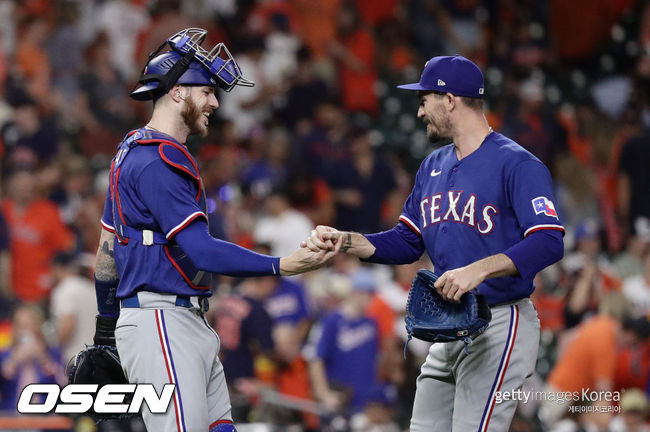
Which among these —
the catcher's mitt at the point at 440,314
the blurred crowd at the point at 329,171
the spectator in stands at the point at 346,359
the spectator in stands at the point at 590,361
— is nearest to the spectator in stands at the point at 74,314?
the blurred crowd at the point at 329,171

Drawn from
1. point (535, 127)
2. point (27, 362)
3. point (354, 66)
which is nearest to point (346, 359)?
point (27, 362)

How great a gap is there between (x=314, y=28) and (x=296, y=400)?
5993 millimetres

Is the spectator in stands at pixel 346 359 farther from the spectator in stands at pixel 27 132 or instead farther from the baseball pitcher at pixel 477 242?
the spectator in stands at pixel 27 132

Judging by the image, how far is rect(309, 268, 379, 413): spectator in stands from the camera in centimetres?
884

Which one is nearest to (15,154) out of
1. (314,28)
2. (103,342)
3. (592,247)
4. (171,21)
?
(171,21)

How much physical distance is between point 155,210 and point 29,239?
6522 millimetres

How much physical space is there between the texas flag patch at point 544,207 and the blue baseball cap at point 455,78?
66 cm

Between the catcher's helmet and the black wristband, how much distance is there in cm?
106

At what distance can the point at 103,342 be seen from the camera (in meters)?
5.01

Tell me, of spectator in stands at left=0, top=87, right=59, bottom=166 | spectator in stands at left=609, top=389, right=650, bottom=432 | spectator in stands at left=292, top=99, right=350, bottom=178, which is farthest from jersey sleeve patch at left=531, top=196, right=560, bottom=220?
spectator in stands at left=0, top=87, right=59, bottom=166

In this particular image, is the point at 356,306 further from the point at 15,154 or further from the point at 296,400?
the point at 15,154

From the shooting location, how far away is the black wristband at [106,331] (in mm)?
5000

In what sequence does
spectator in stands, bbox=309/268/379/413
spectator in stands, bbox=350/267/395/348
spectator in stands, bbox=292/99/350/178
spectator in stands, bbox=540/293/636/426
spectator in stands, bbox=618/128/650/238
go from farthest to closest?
spectator in stands, bbox=292/99/350/178 < spectator in stands, bbox=618/128/650/238 < spectator in stands, bbox=350/267/395/348 < spectator in stands, bbox=309/268/379/413 < spectator in stands, bbox=540/293/636/426

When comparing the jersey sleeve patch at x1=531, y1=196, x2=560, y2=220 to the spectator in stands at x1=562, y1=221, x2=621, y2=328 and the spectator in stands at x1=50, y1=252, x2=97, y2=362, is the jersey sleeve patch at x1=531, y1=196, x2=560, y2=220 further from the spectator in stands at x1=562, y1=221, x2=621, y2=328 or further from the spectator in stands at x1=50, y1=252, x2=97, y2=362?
the spectator in stands at x1=50, y1=252, x2=97, y2=362
